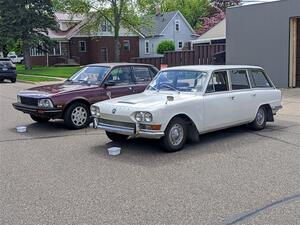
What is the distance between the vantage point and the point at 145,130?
23.2 ft

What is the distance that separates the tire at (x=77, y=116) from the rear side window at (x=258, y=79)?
3888 mm

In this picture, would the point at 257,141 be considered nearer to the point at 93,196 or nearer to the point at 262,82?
the point at 262,82

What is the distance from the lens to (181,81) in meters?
8.34

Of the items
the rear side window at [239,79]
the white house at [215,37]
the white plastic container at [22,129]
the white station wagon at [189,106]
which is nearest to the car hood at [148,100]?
the white station wagon at [189,106]

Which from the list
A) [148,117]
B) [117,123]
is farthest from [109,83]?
[148,117]

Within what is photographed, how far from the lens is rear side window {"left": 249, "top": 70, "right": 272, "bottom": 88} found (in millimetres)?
9327

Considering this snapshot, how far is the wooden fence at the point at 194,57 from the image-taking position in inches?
1029

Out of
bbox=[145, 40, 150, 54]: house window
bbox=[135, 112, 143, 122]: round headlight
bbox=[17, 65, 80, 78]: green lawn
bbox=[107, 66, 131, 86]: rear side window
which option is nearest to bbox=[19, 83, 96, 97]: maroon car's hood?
bbox=[107, 66, 131, 86]: rear side window

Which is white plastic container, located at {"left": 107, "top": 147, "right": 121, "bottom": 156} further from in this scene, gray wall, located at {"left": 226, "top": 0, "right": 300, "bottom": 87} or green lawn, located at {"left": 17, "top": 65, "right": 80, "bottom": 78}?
green lawn, located at {"left": 17, "top": 65, "right": 80, "bottom": 78}

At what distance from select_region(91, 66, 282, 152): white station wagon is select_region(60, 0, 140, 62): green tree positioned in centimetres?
2922

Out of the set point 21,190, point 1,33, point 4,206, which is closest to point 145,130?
point 21,190

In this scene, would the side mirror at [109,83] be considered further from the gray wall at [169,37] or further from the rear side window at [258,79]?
the gray wall at [169,37]

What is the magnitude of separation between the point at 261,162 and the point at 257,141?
1.63 m

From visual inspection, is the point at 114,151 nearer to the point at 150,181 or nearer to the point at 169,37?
the point at 150,181
